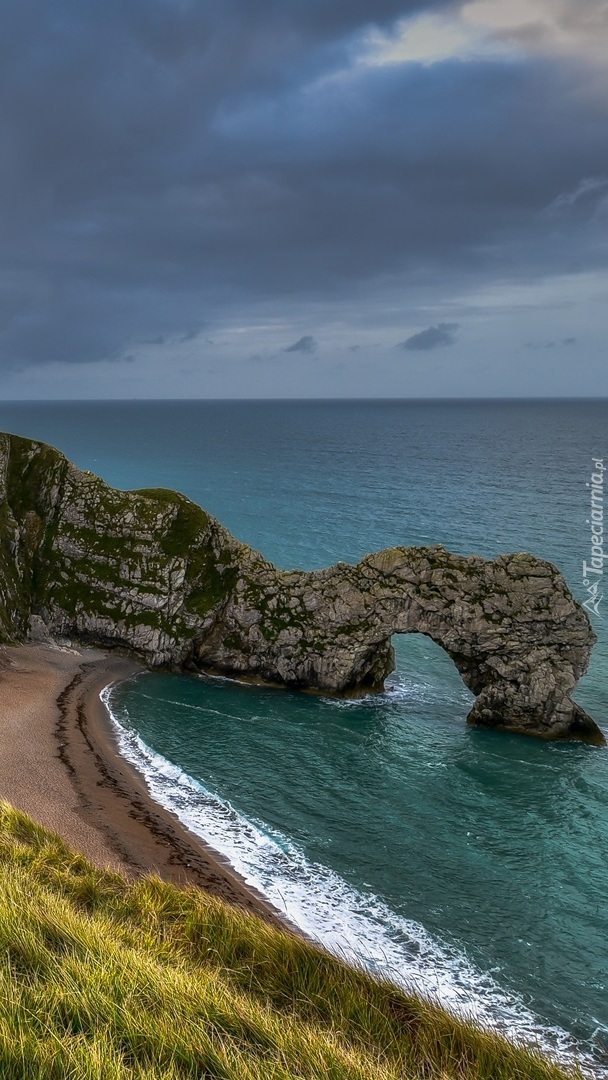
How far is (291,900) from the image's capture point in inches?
972

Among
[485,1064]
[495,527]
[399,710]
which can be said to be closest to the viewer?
[485,1064]

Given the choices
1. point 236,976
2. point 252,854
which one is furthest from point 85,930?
point 252,854

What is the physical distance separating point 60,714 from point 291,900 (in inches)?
788

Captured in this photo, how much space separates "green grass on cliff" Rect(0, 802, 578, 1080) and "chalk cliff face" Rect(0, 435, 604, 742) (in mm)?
25978

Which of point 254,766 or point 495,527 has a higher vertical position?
point 495,527

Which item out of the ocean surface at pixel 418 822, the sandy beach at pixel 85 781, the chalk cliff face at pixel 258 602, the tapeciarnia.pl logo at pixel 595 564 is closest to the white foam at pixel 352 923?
the ocean surface at pixel 418 822

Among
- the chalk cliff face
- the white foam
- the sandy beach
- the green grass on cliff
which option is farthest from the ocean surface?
the green grass on cliff

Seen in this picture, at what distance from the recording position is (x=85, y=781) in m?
31.8

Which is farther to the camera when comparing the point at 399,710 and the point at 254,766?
the point at 399,710

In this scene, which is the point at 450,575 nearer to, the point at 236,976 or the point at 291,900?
the point at 291,900

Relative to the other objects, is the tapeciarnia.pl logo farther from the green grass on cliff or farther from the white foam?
the green grass on cliff

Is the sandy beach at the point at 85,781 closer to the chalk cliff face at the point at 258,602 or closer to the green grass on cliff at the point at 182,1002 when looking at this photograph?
the chalk cliff face at the point at 258,602

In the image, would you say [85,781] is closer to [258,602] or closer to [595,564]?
[258,602]

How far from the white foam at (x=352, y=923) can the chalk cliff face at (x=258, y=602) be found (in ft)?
47.8
